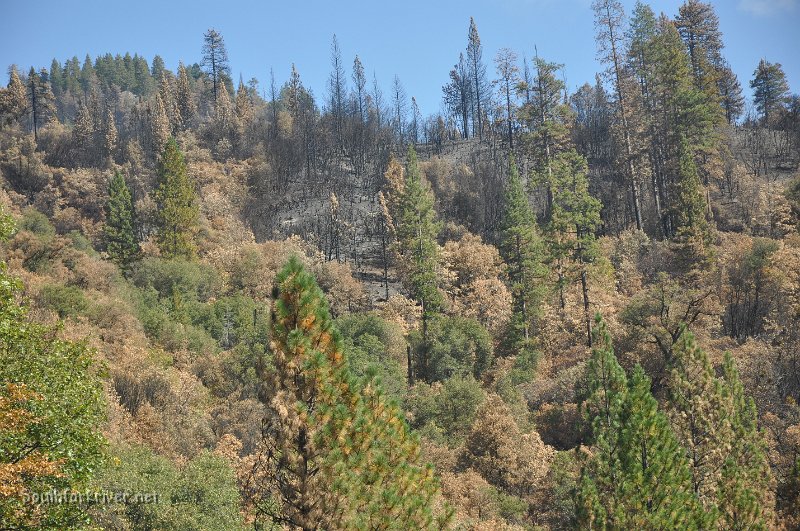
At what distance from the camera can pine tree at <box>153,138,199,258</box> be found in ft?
171

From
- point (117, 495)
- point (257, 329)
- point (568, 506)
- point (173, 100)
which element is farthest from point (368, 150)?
point (117, 495)

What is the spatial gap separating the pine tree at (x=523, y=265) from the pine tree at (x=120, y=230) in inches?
1128

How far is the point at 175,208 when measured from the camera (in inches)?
2119

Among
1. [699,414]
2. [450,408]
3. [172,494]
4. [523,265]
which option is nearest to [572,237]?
[523,265]

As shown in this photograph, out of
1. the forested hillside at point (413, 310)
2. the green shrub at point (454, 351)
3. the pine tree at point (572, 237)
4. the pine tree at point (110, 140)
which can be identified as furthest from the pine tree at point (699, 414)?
the pine tree at point (110, 140)

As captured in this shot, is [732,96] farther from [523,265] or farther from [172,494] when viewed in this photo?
[172,494]

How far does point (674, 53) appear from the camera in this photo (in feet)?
167

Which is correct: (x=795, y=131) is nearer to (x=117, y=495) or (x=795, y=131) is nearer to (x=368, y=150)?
(x=368, y=150)

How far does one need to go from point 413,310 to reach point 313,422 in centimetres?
3252

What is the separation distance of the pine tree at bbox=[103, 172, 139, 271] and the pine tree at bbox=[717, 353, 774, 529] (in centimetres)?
4284

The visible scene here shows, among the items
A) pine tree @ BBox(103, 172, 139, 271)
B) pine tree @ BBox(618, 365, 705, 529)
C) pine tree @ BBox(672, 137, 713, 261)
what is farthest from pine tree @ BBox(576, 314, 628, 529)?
pine tree @ BBox(103, 172, 139, 271)

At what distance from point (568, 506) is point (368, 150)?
59510 millimetres

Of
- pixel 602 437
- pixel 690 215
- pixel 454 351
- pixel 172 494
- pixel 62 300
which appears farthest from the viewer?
pixel 690 215

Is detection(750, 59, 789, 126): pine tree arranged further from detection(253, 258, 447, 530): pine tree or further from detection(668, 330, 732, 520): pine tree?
detection(253, 258, 447, 530): pine tree
